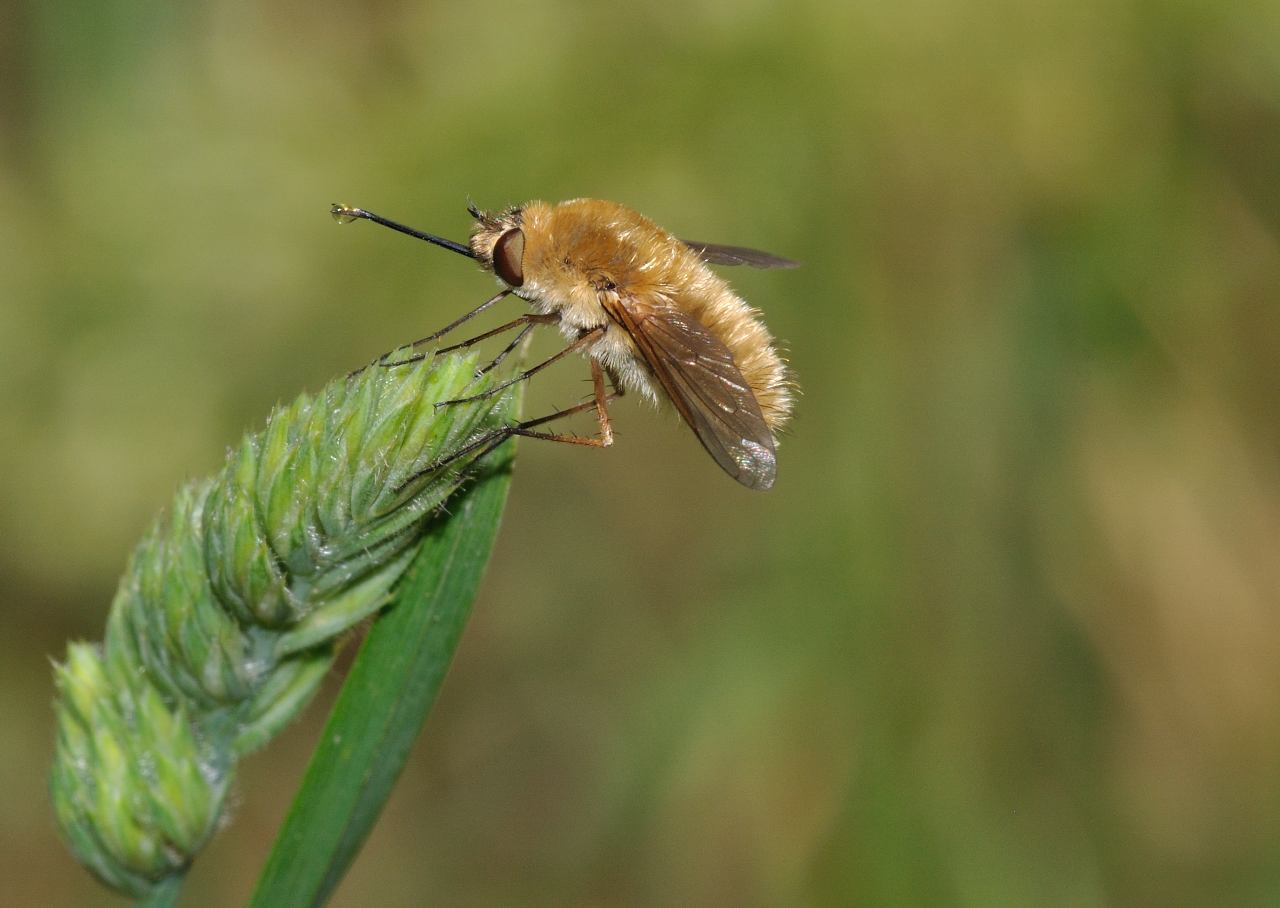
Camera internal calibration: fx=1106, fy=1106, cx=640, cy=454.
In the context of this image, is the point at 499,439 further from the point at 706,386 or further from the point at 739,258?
the point at 739,258

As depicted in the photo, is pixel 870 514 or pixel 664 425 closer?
pixel 870 514

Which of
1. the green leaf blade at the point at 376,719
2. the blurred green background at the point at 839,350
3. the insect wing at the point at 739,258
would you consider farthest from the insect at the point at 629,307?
the blurred green background at the point at 839,350

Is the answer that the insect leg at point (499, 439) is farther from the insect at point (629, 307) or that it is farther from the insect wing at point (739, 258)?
the insect wing at point (739, 258)

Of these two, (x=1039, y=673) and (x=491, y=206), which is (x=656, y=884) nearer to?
(x=1039, y=673)

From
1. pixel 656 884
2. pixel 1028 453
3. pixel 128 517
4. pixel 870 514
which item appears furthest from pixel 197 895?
pixel 1028 453

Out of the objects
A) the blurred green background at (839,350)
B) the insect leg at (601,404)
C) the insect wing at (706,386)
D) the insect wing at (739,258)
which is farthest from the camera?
the blurred green background at (839,350)

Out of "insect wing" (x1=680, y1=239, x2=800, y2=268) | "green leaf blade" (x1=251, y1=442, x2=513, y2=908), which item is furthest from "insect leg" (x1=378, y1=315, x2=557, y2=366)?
"insect wing" (x1=680, y1=239, x2=800, y2=268)

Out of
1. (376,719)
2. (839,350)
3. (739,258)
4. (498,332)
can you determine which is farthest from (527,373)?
(839,350)

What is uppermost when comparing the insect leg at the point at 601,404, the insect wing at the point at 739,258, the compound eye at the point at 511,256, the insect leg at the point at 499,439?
the insect wing at the point at 739,258
